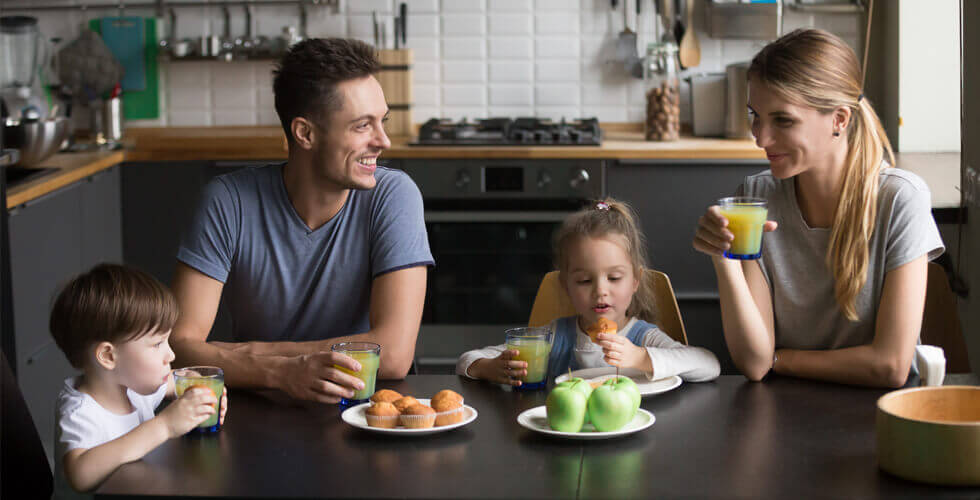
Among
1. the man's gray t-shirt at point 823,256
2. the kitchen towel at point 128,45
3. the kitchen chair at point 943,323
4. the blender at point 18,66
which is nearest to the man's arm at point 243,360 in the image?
the man's gray t-shirt at point 823,256

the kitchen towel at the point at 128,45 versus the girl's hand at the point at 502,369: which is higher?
the kitchen towel at the point at 128,45

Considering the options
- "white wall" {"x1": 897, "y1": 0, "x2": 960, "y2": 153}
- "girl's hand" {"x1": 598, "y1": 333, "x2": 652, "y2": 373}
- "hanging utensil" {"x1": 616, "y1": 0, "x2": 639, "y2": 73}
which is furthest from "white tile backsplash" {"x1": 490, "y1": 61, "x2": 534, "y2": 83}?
"girl's hand" {"x1": 598, "y1": 333, "x2": 652, "y2": 373}

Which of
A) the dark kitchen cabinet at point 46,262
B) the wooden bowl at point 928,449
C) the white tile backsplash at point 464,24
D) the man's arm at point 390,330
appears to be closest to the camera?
the wooden bowl at point 928,449

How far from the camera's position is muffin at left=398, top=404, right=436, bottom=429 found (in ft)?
5.04

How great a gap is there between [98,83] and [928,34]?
127 inches

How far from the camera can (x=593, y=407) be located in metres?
1.52

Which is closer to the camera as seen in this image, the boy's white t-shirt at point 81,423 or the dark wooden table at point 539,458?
the dark wooden table at point 539,458

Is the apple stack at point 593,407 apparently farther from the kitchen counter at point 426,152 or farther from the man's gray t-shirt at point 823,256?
the kitchen counter at point 426,152

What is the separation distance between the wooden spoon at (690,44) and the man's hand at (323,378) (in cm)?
→ 301

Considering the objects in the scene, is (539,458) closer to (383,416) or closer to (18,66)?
(383,416)

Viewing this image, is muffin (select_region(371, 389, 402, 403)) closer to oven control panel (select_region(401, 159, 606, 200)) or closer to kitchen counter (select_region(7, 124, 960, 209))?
kitchen counter (select_region(7, 124, 960, 209))

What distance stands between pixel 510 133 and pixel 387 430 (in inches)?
107

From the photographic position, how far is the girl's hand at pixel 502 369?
1.77 metres

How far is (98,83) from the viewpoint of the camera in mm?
4328
